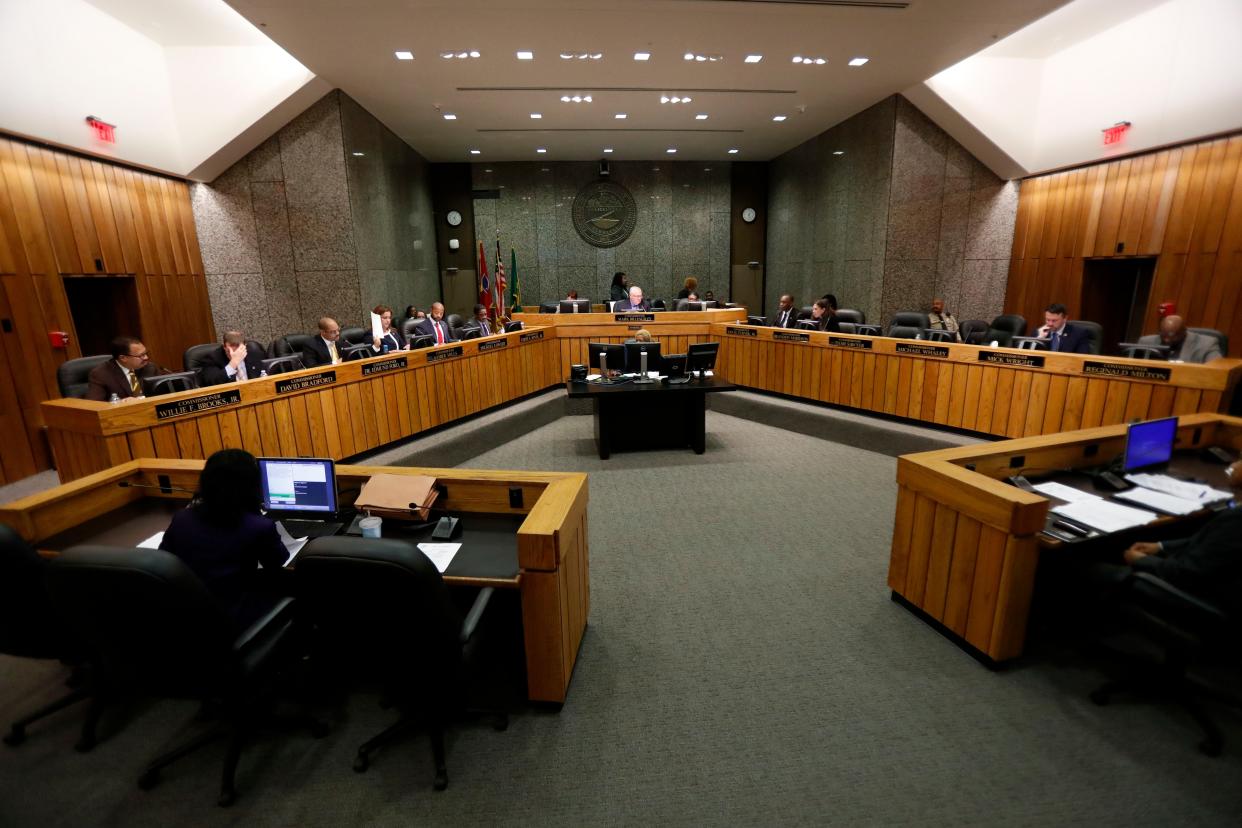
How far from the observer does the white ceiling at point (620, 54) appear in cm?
579

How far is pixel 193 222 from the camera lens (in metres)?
8.13

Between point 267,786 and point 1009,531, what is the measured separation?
132 inches

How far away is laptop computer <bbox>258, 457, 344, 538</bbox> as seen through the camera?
9.48 ft

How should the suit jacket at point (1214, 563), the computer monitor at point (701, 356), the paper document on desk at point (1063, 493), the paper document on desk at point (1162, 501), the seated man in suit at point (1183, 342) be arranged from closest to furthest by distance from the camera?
the suit jacket at point (1214, 563), the paper document on desk at point (1162, 501), the paper document on desk at point (1063, 493), the seated man in suit at point (1183, 342), the computer monitor at point (701, 356)

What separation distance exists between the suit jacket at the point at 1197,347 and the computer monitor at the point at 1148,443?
2947 millimetres

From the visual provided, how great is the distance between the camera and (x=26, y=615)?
2.25 metres

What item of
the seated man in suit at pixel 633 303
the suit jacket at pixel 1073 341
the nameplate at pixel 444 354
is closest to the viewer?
the suit jacket at pixel 1073 341

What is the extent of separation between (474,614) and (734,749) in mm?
1247

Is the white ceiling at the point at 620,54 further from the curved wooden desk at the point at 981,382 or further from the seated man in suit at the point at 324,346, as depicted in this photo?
the curved wooden desk at the point at 981,382

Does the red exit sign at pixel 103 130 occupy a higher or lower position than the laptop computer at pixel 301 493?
higher

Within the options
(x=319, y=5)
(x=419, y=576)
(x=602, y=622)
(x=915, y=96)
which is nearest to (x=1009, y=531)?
(x=602, y=622)

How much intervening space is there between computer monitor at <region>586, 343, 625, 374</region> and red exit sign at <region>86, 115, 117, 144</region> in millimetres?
6225

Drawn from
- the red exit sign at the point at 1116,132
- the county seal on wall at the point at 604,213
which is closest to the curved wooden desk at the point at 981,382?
the red exit sign at the point at 1116,132

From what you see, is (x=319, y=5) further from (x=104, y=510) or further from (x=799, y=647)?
(x=799, y=647)
